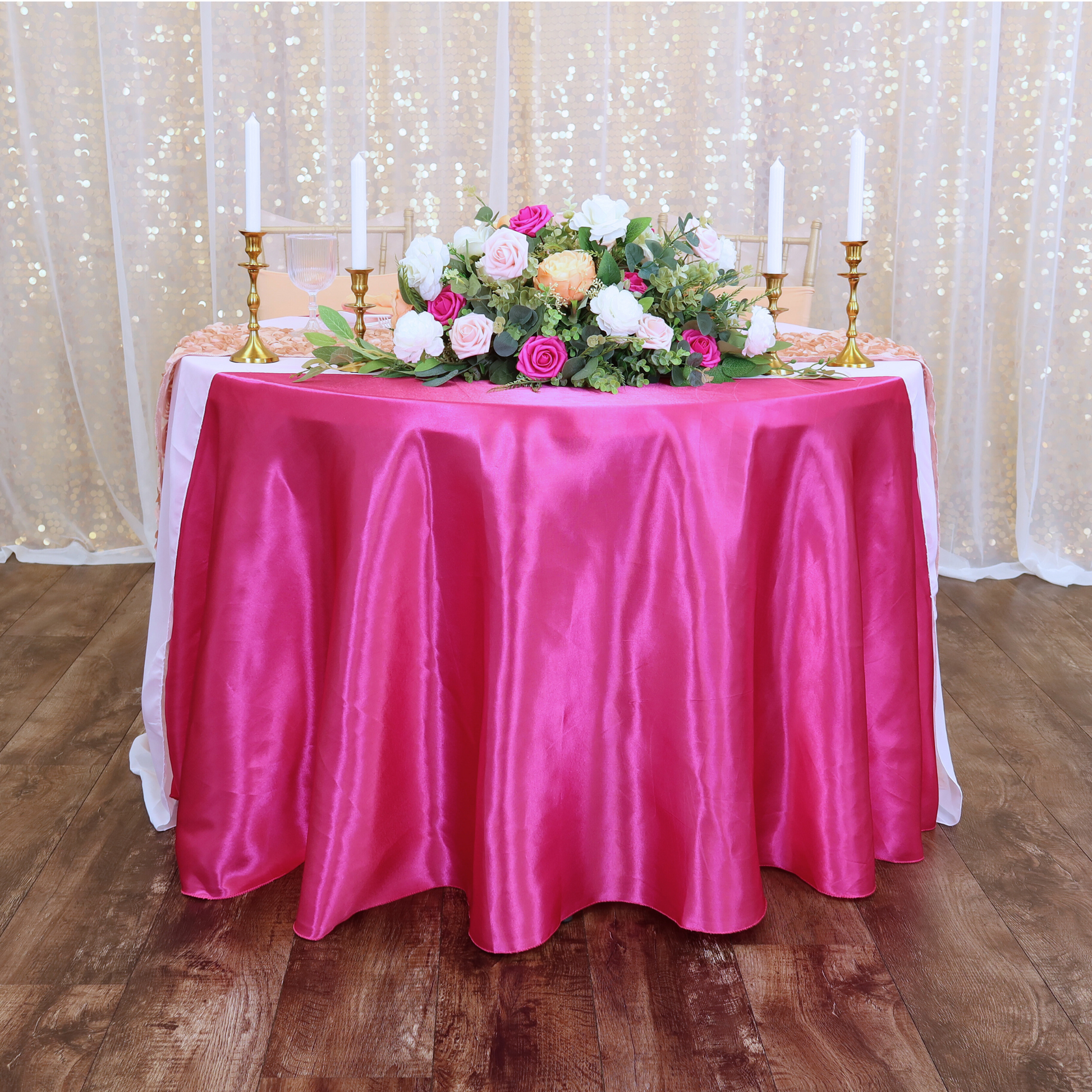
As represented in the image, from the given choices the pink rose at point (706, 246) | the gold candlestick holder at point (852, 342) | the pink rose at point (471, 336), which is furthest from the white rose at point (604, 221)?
the gold candlestick holder at point (852, 342)

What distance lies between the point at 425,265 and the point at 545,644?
0.56 m

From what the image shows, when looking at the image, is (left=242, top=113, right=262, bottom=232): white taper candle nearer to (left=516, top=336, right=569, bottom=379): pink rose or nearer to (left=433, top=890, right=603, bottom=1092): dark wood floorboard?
(left=516, top=336, right=569, bottom=379): pink rose

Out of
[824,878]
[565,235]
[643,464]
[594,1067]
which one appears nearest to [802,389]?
[643,464]

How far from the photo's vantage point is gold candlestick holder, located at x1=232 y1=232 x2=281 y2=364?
69.0 inches

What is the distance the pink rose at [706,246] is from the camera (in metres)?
1.65

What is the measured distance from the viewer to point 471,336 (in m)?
1.50

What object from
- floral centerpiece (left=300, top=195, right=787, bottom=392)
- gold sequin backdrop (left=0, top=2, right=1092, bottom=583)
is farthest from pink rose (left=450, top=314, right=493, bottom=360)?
gold sequin backdrop (left=0, top=2, right=1092, bottom=583)

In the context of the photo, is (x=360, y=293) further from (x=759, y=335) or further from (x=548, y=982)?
(x=548, y=982)

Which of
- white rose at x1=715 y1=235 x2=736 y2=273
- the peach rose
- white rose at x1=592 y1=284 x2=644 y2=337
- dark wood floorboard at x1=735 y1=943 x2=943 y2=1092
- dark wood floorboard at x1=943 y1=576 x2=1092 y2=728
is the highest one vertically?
white rose at x1=715 y1=235 x2=736 y2=273

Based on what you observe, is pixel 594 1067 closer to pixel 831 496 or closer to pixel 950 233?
pixel 831 496

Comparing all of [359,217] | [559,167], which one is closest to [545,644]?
[359,217]

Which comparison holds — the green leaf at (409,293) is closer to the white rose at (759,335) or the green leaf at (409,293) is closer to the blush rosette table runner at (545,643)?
the blush rosette table runner at (545,643)

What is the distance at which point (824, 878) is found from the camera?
169cm

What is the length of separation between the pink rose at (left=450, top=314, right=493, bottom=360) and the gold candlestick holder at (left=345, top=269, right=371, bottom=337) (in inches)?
10.5
